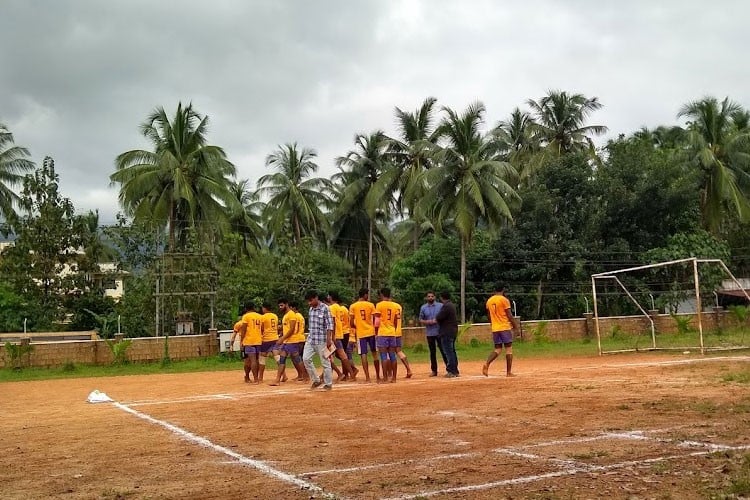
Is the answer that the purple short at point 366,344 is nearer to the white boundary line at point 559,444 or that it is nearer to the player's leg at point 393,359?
the player's leg at point 393,359

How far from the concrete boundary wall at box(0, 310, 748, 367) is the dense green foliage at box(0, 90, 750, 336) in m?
3.96

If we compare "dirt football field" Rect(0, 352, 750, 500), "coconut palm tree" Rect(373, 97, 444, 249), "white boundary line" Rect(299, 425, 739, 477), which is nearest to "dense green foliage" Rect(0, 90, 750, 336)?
"coconut palm tree" Rect(373, 97, 444, 249)

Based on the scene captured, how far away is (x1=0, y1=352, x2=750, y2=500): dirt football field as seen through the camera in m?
5.33

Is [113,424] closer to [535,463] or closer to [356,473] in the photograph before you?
[356,473]

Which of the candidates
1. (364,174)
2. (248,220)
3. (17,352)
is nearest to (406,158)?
(364,174)

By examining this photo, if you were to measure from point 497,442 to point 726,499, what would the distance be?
248 cm

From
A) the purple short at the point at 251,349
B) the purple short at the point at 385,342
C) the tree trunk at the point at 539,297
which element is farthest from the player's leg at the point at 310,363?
the tree trunk at the point at 539,297

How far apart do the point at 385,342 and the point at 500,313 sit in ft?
7.36

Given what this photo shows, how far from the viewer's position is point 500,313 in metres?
13.8

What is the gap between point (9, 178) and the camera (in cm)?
3684

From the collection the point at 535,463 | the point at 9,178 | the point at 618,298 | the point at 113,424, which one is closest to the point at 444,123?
the point at 618,298

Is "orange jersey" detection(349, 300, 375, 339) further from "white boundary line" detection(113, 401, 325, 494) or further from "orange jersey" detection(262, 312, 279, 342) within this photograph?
"white boundary line" detection(113, 401, 325, 494)

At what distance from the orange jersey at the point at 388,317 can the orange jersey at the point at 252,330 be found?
275 cm

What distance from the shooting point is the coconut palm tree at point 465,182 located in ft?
115
